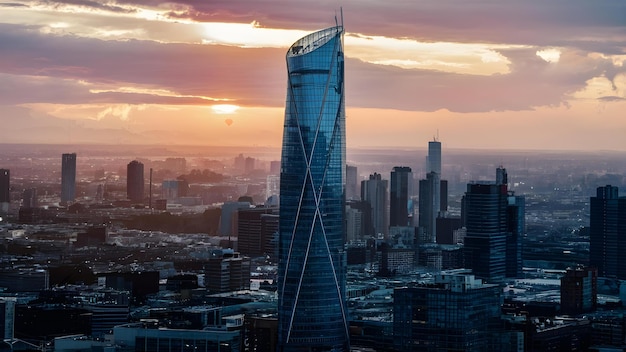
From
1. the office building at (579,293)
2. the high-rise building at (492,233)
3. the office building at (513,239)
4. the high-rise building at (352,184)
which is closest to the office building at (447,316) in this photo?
the office building at (579,293)

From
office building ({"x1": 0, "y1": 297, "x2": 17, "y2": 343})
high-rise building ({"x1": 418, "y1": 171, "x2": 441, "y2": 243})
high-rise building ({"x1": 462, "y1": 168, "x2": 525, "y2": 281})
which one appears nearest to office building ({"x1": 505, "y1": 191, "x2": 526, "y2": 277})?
high-rise building ({"x1": 462, "y1": 168, "x2": 525, "y2": 281})

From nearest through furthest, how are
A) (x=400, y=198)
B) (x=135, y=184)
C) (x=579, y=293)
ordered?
(x=579, y=293) < (x=400, y=198) < (x=135, y=184)

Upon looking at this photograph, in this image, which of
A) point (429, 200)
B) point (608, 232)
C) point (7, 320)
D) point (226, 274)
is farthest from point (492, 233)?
point (7, 320)

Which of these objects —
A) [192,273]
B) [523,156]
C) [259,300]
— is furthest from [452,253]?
[259,300]

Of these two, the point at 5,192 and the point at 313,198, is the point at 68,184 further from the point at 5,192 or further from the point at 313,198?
the point at 313,198

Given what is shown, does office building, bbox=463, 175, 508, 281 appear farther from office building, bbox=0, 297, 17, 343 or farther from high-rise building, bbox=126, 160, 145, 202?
high-rise building, bbox=126, 160, 145, 202

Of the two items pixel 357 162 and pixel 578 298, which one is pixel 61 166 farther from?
pixel 578 298

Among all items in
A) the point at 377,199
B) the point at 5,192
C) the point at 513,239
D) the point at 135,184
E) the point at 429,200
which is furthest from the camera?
the point at 135,184

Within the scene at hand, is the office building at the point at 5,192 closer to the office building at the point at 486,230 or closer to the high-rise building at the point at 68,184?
the high-rise building at the point at 68,184
